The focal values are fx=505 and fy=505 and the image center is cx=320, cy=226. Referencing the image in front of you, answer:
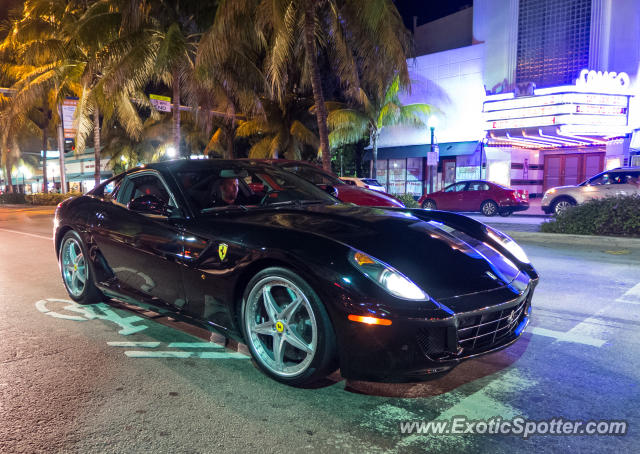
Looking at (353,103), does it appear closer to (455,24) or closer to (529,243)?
(455,24)

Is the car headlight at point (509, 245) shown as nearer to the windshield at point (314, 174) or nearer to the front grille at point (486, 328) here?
the front grille at point (486, 328)

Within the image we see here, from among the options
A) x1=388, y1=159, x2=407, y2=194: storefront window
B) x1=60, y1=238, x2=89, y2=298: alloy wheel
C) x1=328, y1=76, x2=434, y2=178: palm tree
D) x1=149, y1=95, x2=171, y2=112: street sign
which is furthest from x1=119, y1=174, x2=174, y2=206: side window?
x1=388, y1=159, x2=407, y2=194: storefront window

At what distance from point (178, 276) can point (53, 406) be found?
1142mm

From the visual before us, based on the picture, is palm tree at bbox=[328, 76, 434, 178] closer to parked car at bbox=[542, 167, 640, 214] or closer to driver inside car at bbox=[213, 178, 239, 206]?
parked car at bbox=[542, 167, 640, 214]

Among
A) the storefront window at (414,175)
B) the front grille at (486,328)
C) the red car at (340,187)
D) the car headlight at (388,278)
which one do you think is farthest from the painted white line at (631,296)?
the storefront window at (414,175)

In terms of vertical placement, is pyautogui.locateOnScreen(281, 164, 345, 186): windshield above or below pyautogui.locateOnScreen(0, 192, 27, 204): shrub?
above

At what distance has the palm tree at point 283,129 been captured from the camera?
85.5ft

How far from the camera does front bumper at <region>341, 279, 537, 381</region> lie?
105 inches

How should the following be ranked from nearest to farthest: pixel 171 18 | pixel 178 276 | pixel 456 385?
pixel 456 385, pixel 178 276, pixel 171 18

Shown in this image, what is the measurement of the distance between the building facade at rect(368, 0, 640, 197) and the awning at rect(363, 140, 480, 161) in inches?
2.1

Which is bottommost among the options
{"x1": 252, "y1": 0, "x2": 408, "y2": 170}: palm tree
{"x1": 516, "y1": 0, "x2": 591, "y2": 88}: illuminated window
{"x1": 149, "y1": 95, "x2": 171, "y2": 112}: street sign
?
{"x1": 149, "y1": 95, "x2": 171, "y2": 112}: street sign

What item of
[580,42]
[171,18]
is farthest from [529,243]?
[580,42]

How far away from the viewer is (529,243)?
1052 centimetres

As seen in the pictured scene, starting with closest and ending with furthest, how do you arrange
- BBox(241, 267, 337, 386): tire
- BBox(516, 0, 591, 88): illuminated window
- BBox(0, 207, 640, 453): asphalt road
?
BBox(0, 207, 640, 453): asphalt road → BBox(241, 267, 337, 386): tire → BBox(516, 0, 591, 88): illuminated window
